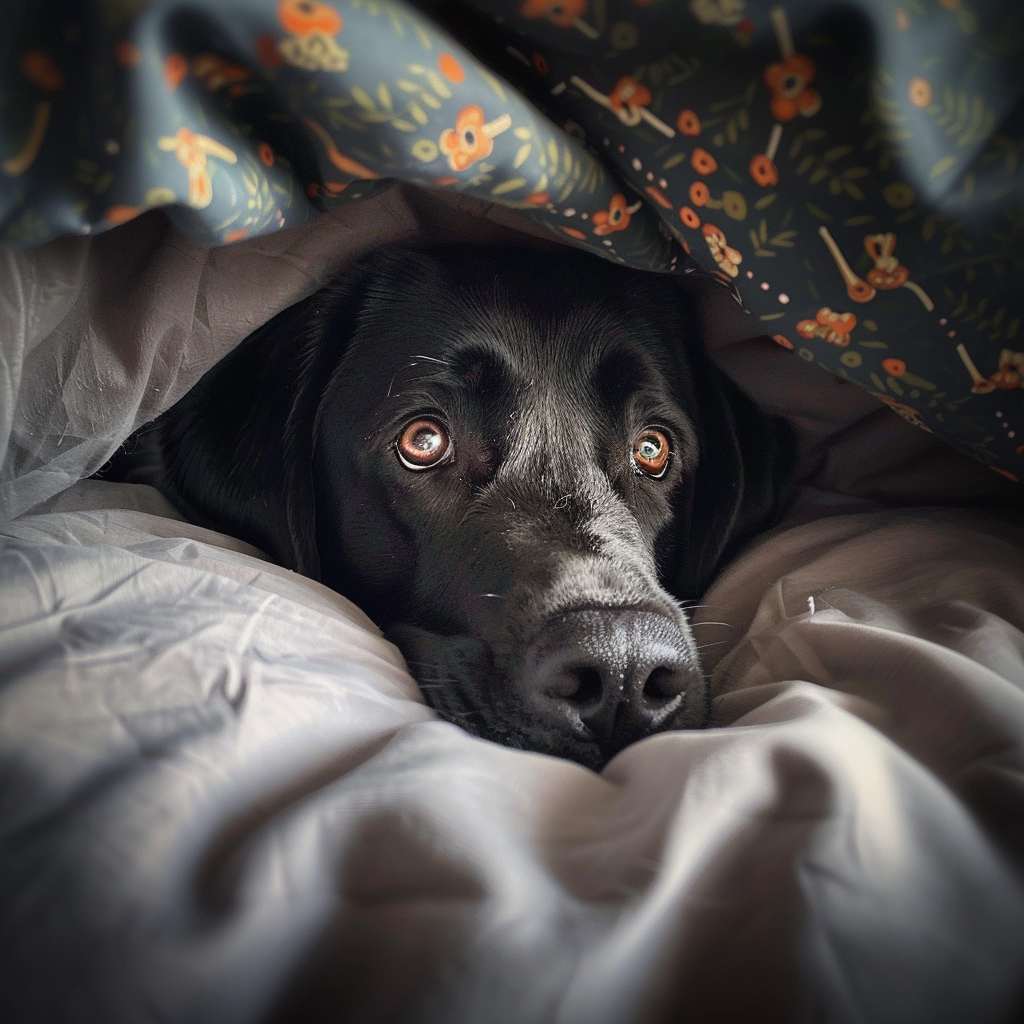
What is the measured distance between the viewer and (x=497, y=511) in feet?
3.77

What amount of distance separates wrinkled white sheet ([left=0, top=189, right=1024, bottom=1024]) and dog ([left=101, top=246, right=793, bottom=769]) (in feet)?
0.89

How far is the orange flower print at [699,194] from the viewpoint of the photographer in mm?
836

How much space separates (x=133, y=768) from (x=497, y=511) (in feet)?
2.23

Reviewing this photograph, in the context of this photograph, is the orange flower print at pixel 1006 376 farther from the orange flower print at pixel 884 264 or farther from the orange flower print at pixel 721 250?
the orange flower print at pixel 721 250

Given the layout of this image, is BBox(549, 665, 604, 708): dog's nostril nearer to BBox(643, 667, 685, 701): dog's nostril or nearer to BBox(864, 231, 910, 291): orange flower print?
BBox(643, 667, 685, 701): dog's nostril

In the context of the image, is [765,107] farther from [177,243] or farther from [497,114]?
[177,243]

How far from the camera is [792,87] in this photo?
0.71m

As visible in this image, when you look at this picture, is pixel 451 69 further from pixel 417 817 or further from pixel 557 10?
pixel 417 817

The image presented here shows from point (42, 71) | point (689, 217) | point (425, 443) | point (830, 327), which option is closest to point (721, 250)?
point (689, 217)

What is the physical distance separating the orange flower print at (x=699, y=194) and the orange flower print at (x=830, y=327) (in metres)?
0.18

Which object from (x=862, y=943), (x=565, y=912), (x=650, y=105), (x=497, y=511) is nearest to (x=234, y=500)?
(x=497, y=511)

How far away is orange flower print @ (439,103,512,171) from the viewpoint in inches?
28.9

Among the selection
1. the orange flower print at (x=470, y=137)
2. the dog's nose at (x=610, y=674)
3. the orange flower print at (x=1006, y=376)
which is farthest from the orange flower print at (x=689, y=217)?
the dog's nose at (x=610, y=674)

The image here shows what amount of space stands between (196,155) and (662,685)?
2.43 ft
